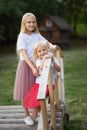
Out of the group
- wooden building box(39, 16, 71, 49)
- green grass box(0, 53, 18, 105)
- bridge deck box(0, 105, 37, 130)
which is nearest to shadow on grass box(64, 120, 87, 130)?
bridge deck box(0, 105, 37, 130)

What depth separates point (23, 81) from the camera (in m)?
5.38

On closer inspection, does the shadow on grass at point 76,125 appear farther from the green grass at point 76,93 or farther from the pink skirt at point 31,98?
the pink skirt at point 31,98

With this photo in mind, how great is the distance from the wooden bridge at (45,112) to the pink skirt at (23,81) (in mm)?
332

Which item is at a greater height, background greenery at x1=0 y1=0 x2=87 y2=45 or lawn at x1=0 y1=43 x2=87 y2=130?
background greenery at x1=0 y1=0 x2=87 y2=45

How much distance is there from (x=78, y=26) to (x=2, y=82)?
30251mm

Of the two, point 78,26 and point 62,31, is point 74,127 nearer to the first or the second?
point 62,31

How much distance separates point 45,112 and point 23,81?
1.49 metres

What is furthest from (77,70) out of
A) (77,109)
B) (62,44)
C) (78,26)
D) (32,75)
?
(78,26)

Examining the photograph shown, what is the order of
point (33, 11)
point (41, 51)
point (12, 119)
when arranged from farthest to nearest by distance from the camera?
point (33, 11) < point (12, 119) < point (41, 51)

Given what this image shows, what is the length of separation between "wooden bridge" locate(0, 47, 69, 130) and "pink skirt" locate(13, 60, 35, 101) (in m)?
0.33

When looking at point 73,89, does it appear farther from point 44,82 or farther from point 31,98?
point 44,82

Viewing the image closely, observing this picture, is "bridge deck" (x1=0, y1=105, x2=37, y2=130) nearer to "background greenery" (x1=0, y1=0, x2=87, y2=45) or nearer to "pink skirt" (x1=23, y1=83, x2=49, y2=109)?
"pink skirt" (x1=23, y1=83, x2=49, y2=109)

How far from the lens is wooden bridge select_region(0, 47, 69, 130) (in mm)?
3988

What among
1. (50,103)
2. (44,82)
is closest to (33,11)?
(50,103)
